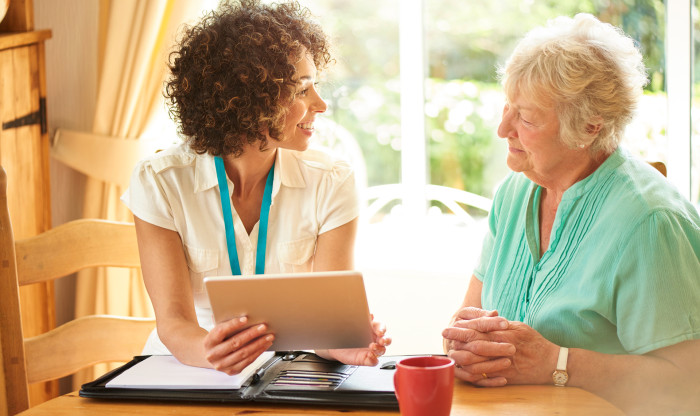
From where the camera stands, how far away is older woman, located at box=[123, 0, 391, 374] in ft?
5.74

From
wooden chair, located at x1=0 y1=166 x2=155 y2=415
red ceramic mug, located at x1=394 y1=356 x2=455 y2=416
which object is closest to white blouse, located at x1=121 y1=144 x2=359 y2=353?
wooden chair, located at x1=0 y1=166 x2=155 y2=415

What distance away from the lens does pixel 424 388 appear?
978 millimetres

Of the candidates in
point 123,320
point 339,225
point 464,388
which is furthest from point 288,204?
point 464,388

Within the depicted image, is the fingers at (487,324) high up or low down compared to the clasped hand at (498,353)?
up

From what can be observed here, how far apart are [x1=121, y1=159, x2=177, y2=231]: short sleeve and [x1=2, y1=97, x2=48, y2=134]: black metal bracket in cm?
90

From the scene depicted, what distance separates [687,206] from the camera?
4.87 feet

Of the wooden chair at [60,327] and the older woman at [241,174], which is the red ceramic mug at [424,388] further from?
the wooden chair at [60,327]

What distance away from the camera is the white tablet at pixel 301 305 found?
119 cm

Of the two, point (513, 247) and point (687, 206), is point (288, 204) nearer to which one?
point (513, 247)

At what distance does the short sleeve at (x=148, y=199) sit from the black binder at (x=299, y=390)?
442 millimetres

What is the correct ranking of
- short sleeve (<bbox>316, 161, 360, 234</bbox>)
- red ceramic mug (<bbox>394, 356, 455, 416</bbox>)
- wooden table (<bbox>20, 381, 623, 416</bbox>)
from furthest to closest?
short sleeve (<bbox>316, 161, 360, 234</bbox>) → wooden table (<bbox>20, 381, 623, 416</bbox>) → red ceramic mug (<bbox>394, 356, 455, 416</bbox>)

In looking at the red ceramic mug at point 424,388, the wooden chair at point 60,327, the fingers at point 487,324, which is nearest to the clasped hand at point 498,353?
the fingers at point 487,324

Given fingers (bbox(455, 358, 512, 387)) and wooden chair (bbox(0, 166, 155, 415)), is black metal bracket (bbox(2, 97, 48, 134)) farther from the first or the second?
fingers (bbox(455, 358, 512, 387))

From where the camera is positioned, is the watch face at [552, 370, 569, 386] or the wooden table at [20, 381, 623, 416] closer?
the wooden table at [20, 381, 623, 416]
